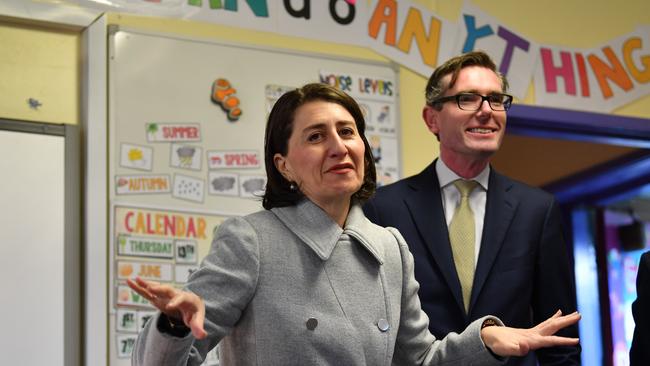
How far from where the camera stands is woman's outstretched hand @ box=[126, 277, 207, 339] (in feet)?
5.47

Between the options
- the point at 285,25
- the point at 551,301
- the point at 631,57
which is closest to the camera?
the point at 551,301

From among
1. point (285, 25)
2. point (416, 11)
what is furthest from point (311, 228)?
point (416, 11)

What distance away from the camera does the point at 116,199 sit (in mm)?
3617

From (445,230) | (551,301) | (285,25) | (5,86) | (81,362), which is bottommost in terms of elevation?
(81,362)

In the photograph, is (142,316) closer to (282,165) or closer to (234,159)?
(234,159)

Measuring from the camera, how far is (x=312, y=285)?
193 centimetres

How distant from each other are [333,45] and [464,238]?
5.39 ft

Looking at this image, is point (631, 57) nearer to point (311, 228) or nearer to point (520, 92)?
point (520, 92)

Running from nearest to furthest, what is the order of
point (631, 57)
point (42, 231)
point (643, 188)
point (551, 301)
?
point (551, 301)
point (42, 231)
point (631, 57)
point (643, 188)

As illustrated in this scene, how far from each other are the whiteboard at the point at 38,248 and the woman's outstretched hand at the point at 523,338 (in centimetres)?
183

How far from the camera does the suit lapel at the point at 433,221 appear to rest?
105 inches

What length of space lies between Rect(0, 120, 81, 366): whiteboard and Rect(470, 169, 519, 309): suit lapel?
1.47 metres

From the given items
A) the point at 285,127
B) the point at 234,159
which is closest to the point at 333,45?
the point at 234,159

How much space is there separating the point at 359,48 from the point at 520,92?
2.66 feet
